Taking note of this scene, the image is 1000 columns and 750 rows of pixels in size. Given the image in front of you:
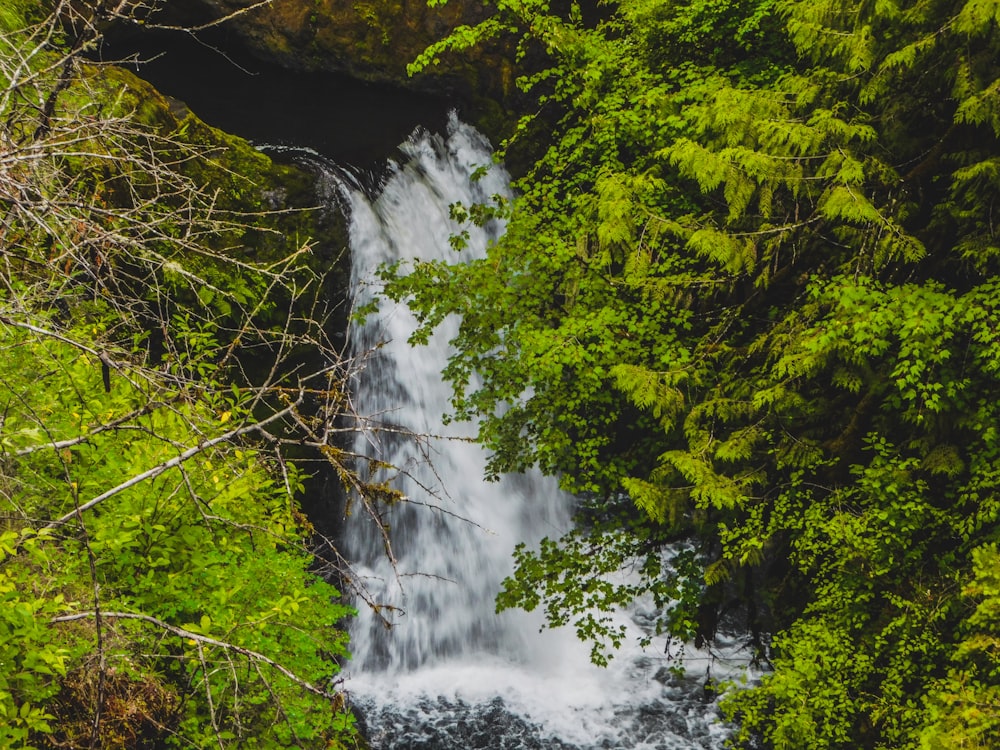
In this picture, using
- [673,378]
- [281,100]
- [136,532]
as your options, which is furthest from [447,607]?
[281,100]

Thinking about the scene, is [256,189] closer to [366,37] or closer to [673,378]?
[366,37]

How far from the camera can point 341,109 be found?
11.5m

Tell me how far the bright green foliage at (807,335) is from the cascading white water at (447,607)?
4.68 feet

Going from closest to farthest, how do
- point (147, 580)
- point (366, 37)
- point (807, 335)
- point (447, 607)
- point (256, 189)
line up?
1. point (147, 580)
2. point (807, 335)
3. point (256, 189)
4. point (447, 607)
5. point (366, 37)

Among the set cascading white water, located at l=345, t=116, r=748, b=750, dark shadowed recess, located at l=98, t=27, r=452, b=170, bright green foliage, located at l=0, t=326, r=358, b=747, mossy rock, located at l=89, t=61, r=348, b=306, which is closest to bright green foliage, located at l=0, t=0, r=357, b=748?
bright green foliage, located at l=0, t=326, r=358, b=747

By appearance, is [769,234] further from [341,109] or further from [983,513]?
[341,109]

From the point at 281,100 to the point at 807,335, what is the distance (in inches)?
345

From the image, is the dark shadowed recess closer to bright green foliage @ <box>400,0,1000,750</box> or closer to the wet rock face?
the wet rock face

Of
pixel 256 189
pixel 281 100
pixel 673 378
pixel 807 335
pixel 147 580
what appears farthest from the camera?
pixel 281 100

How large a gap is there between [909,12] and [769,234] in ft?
5.94

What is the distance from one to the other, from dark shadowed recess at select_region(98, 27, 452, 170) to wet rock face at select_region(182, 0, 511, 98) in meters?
0.21

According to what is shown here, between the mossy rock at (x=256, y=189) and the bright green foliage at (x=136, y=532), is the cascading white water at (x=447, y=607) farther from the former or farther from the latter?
the bright green foliage at (x=136, y=532)

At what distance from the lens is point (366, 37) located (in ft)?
38.8

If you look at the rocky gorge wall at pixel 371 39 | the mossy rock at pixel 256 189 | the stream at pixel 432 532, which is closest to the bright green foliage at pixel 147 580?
the stream at pixel 432 532
